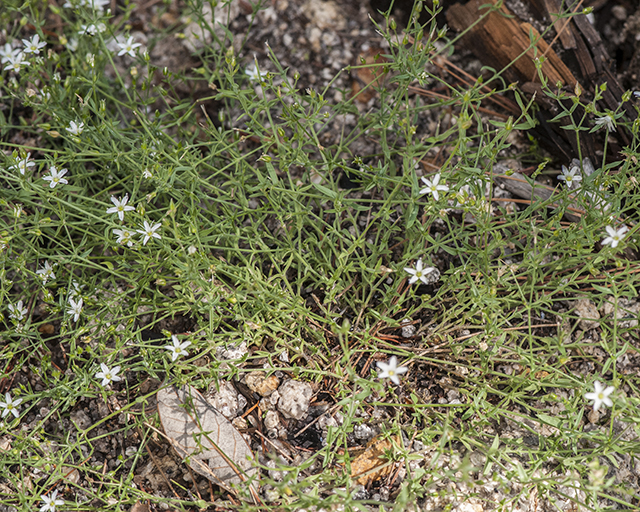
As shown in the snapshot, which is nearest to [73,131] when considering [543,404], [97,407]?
[97,407]

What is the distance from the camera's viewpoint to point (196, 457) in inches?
114

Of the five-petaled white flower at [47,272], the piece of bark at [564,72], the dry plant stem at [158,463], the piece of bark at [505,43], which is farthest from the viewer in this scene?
the piece of bark at [505,43]

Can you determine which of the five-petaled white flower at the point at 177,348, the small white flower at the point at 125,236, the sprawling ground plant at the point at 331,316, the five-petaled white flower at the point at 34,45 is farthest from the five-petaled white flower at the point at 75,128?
the five-petaled white flower at the point at 177,348

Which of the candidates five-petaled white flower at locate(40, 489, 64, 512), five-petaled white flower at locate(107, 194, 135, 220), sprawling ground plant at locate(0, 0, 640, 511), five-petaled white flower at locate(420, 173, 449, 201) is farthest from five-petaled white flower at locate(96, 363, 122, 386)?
five-petaled white flower at locate(420, 173, 449, 201)

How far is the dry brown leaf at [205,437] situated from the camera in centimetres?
286

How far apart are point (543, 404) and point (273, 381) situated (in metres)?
1.56

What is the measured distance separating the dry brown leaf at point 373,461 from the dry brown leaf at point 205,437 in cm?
56

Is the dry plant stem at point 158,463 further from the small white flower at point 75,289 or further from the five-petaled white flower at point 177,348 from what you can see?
the small white flower at point 75,289

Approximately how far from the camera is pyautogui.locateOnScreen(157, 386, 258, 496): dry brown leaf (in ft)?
9.37

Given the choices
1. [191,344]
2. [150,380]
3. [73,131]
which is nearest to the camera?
[191,344]

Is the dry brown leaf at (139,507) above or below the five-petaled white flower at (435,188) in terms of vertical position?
below

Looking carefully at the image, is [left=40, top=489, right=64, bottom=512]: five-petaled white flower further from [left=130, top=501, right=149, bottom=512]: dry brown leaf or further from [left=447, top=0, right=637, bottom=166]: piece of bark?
[left=447, top=0, right=637, bottom=166]: piece of bark

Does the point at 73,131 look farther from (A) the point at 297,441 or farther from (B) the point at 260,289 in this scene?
(A) the point at 297,441

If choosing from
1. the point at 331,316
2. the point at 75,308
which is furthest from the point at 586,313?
the point at 75,308
